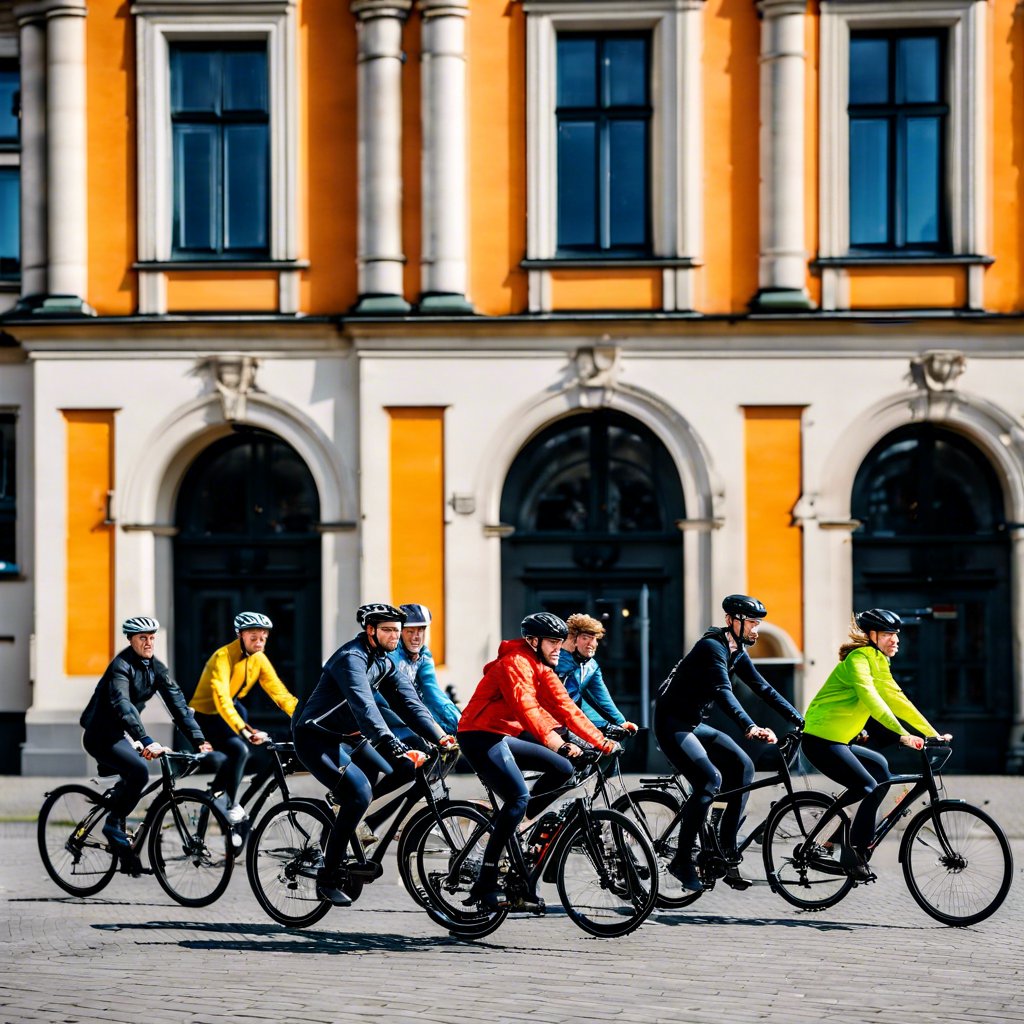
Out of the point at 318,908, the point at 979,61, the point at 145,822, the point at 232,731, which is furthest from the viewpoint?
the point at 979,61

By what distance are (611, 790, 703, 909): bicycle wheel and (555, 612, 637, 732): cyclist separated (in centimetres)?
100

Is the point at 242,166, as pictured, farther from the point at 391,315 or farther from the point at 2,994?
the point at 2,994

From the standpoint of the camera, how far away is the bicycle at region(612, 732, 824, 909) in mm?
10078

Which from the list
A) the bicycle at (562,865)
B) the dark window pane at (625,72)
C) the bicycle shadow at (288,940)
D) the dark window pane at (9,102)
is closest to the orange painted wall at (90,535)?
the dark window pane at (9,102)

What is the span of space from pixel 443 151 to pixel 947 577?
23.1 feet

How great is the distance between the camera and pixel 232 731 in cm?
1152

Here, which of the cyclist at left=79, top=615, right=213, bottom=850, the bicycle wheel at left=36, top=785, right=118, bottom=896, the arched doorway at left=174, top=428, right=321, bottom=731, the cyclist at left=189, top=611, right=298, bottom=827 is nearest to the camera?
the cyclist at left=79, top=615, right=213, bottom=850

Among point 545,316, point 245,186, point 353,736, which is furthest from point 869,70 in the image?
point 353,736

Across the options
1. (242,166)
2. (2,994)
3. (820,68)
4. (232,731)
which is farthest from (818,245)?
(2,994)

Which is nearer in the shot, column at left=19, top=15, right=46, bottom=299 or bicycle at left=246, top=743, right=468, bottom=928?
bicycle at left=246, top=743, right=468, bottom=928

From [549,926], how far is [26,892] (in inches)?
142

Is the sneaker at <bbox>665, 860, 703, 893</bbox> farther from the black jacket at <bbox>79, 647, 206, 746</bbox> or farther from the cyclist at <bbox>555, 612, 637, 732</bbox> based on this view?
the black jacket at <bbox>79, 647, 206, 746</bbox>

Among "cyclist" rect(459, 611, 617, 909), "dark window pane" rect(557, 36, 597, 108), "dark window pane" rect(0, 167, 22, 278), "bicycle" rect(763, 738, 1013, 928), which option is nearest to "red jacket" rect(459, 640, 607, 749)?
"cyclist" rect(459, 611, 617, 909)

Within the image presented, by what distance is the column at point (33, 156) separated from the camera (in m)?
19.0
